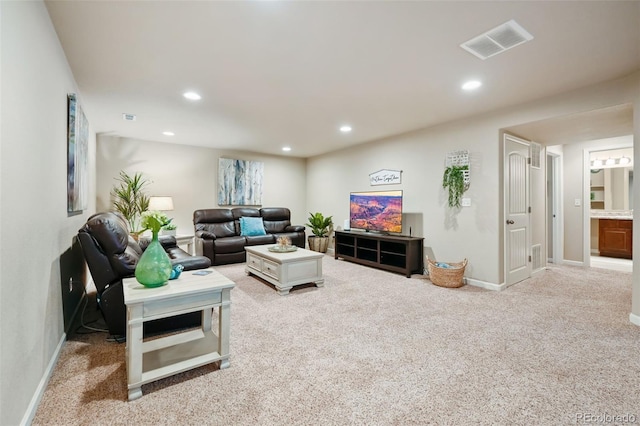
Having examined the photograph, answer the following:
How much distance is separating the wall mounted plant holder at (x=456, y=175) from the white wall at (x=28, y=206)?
13.9 ft

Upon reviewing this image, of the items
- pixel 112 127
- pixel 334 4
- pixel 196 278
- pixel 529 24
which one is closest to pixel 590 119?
pixel 529 24

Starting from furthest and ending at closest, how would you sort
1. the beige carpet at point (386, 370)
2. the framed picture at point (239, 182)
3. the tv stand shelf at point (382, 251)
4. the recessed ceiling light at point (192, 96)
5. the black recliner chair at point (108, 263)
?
the framed picture at point (239, 182)
the tv stand shelf at point (382, 251)
the recessed ceiling light at point (192, 96)
the black recliner chair at point (108, 263)
the beige carpet at point (386, 370)

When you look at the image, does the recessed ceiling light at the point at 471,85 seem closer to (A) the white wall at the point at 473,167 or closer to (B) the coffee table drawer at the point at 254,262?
(A) the white wall at the point at 473,167

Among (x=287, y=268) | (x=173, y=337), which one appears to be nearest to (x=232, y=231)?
(x=287, y=268)

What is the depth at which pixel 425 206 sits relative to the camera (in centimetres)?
453

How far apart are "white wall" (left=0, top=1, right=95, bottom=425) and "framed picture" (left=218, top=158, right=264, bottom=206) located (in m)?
4.03

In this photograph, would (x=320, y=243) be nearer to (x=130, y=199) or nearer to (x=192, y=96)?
(x=130, y=199)

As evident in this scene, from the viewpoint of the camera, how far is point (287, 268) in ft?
11.4

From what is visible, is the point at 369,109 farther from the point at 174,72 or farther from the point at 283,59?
the point at 174,72

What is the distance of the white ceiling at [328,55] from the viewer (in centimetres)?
178

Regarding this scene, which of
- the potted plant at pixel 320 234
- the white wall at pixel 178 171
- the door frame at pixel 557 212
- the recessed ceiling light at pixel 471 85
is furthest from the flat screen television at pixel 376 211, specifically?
the door frame at pixel 557 212

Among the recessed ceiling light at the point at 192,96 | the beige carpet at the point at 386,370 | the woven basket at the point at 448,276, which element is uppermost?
the recessed ceiling light at the point at 192,96

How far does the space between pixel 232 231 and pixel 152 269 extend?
409 cm

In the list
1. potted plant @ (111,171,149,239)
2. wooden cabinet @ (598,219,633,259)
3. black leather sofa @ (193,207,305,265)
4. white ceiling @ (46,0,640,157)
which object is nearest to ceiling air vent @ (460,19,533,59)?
white ceiling @ (46,0,640,157)
